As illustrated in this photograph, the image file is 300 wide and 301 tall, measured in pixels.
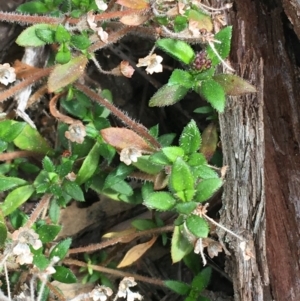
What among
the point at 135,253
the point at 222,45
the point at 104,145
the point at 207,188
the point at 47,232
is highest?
the point at 222,45

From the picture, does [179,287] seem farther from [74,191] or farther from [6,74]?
[6,74]

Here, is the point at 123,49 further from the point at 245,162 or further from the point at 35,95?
the point at 245,162

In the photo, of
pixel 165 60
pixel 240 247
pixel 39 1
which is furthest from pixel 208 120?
pixel 39 1

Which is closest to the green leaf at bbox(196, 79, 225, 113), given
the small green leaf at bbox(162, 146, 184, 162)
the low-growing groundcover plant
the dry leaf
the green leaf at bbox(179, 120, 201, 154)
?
the low-growing groundcover plant

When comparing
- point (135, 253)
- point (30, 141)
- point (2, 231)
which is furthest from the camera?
point (135, 253)

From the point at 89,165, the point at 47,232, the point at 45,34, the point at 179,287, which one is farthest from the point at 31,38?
the point at 179,287

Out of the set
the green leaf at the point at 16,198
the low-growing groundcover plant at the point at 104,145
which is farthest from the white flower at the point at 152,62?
the green leaf at the point at 16,198
